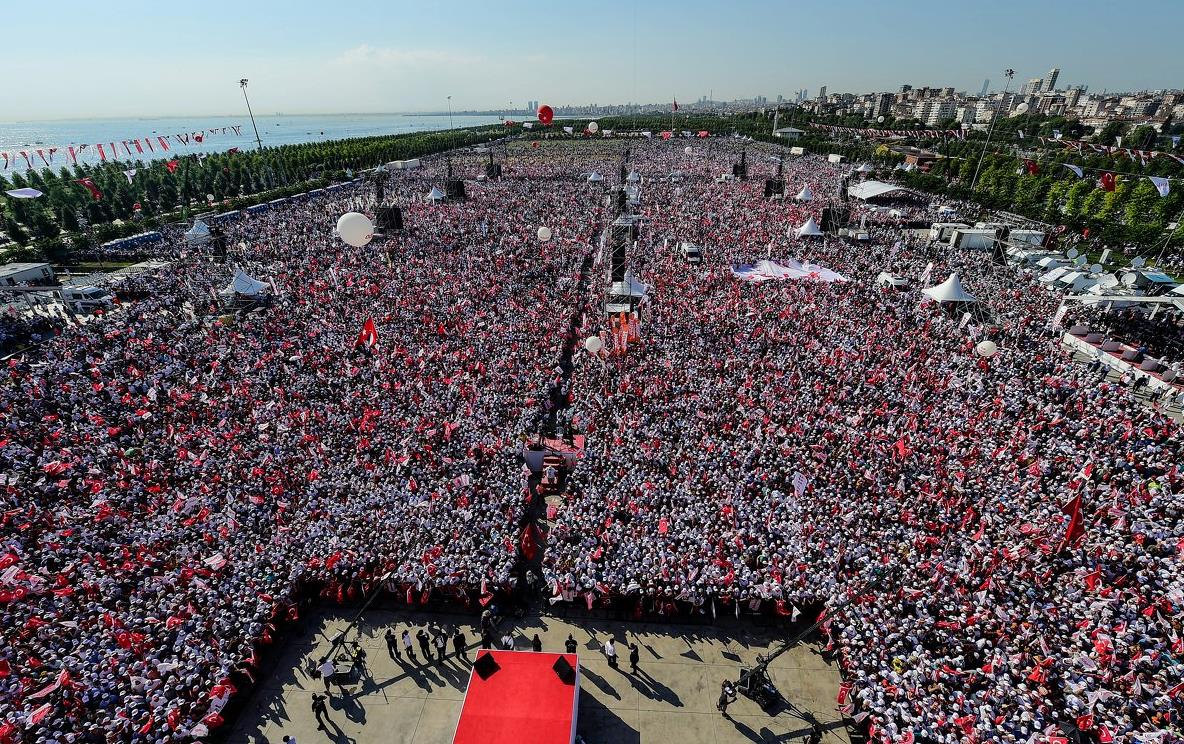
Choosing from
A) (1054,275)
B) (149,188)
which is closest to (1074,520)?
(1054,275)

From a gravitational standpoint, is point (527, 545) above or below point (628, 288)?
below

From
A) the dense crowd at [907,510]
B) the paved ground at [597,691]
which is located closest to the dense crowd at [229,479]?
the paved ground at [597,691]

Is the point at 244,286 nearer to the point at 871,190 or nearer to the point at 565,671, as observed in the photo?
the point at 565,671

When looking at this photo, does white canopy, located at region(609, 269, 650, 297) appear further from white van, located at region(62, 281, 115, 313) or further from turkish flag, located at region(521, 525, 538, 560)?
white van, located at region(62, 281, 115, 313)

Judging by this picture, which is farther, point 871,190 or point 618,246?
point 871,190

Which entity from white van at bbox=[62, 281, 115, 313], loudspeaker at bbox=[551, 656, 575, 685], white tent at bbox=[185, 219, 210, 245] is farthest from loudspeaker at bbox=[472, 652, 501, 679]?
white tent at bbox=[185, 219, 210, 245]

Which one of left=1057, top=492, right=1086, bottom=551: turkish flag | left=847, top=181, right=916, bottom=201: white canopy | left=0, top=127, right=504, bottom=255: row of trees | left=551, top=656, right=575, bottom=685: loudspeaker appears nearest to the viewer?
left=551, top=656, right=575, bottom=685: loudspeaker

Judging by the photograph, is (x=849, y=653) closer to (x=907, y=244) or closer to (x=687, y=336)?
(x=687, y=336)
